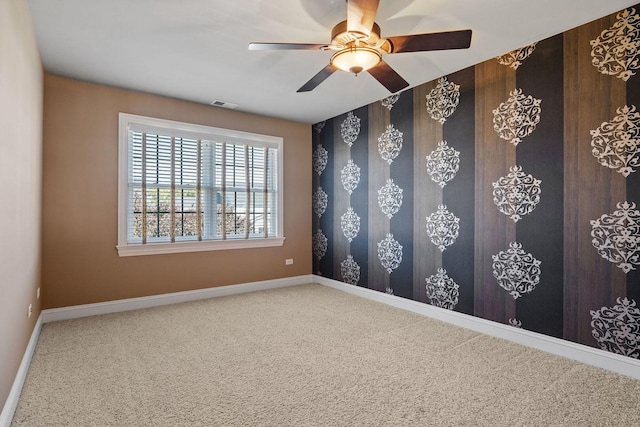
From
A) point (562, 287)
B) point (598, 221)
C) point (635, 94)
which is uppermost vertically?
point (635, 94)

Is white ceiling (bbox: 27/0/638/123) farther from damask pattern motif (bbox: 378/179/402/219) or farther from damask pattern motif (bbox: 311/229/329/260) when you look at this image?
damask pattern motif (bbox: 311/229/329/260)

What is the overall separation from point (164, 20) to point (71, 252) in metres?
2.70

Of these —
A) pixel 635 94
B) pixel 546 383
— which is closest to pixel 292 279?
pixel 546 383

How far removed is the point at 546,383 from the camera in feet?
7.61

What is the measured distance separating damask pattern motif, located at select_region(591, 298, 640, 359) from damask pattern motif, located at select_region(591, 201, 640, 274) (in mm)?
289

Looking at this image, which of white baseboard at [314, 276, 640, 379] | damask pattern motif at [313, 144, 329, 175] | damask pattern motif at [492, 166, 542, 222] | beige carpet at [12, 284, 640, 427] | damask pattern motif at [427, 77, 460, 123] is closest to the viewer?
beige carpet at [12, 284, 640, 427]

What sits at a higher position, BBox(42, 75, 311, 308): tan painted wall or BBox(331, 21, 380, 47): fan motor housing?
BBox(331, 21, 380, 47): fan motor housing

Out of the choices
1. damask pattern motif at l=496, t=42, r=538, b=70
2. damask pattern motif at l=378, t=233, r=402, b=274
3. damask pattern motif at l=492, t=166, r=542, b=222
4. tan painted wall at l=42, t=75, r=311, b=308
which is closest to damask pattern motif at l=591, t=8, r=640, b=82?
damask pattern motif at l=496, t=42, r=538, b=70

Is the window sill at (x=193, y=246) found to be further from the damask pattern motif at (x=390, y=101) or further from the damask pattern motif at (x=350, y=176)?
the damask pattern motif at (x=390, y=101)

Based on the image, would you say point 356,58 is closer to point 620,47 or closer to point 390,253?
point 620,47

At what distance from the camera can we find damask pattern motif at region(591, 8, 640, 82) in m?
2.41

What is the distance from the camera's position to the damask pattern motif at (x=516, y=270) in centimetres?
295

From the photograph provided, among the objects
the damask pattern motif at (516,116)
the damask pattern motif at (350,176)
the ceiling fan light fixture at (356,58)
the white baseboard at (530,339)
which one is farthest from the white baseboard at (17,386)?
the damask pattern motif at (516,116)

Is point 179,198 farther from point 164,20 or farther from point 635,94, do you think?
point 635,94
